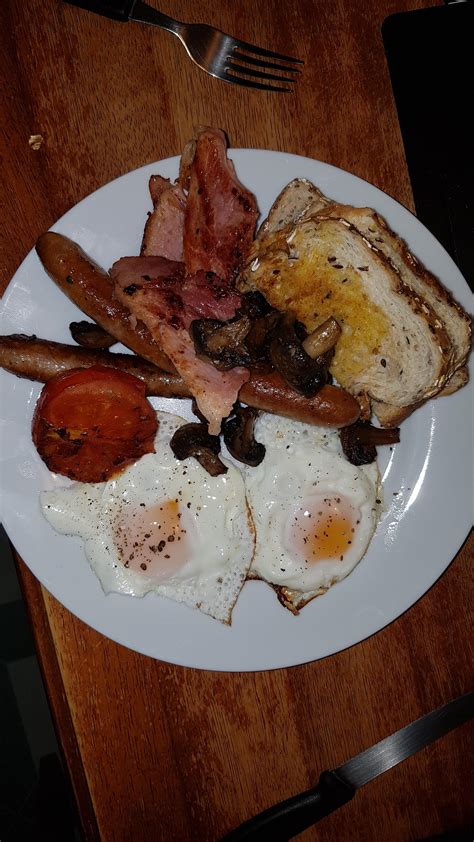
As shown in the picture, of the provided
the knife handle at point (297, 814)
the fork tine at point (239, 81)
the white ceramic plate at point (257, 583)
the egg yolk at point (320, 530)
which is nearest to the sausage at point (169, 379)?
the white ceramic plate at point (257, 583)

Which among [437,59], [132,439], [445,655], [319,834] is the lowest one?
[319,834]

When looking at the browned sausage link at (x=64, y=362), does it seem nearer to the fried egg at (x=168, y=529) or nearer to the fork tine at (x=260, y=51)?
the fried egg at (x=168, y=529)

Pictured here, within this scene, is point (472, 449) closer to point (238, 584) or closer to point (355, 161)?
point (238, 584)

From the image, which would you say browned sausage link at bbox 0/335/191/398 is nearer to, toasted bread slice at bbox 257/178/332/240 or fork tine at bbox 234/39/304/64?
toasted bread slice at bbox 257/178/332/240

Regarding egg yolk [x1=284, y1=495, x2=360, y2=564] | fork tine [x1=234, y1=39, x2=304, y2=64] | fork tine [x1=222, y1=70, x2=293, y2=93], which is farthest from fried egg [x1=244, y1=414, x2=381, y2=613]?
fork tine [x1=234, y1=39, x2=304, y2=64]

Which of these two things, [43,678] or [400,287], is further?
[43,678]

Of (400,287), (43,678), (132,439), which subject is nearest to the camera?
(400,287)

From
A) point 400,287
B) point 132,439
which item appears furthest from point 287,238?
point 132,439
